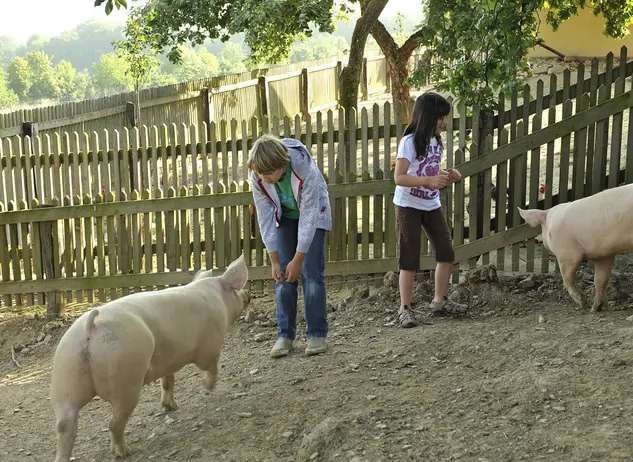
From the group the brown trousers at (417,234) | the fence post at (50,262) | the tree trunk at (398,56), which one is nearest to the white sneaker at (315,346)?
the brown trousers at (417,234)

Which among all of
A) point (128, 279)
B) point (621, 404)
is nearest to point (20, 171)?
point (128, 279)

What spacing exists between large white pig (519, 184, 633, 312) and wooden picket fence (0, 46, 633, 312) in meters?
0.77

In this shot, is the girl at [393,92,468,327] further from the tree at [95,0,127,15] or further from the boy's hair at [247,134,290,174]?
the tree at [95,0,127,15]

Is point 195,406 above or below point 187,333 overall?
below

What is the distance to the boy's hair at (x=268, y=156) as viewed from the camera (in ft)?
14.8

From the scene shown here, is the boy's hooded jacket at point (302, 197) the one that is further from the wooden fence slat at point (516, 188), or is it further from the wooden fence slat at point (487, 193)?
the wooden fence slat at point (516, 188)

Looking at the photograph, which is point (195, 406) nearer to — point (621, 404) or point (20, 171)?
point (621, 404)

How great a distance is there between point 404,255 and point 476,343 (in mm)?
897

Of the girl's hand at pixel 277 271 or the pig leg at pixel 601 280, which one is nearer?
the girl's hand at pixel 277 271

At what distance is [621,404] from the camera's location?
11.6 ft

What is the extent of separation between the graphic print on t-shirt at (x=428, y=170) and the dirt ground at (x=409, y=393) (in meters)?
1.00

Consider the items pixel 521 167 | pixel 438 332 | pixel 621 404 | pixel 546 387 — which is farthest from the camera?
pixel 521 167

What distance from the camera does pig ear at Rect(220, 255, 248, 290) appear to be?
4.59 metres

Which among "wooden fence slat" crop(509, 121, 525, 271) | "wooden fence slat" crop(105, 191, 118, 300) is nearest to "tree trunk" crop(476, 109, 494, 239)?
"wooden fence slat" crop(509, 121, 525, 271)
